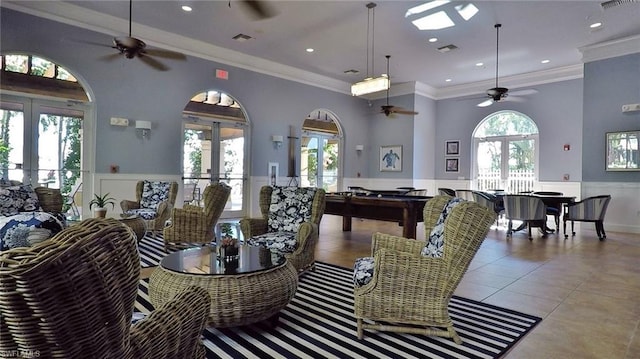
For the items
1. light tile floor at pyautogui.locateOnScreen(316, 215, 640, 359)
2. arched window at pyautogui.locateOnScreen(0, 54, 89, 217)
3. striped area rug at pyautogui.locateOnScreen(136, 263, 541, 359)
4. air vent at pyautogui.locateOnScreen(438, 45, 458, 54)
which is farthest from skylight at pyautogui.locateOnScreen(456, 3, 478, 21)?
arched window at pyautogui.locateOnScreen(0, 54, 89, 217)

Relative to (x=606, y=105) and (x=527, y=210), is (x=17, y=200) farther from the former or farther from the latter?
(x=606, y=105)

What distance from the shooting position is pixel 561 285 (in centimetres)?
364

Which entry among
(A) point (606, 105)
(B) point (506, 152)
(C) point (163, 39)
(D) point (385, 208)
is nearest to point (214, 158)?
(C) point (163, 39)

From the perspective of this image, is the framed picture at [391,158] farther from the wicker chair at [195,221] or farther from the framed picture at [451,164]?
the wicker chair at [195,221]

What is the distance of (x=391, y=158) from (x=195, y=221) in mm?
7321

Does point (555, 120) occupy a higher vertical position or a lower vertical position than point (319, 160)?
higher

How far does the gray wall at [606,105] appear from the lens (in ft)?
23.2

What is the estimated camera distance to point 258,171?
8859 millimetres

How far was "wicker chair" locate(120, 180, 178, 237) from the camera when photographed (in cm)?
599

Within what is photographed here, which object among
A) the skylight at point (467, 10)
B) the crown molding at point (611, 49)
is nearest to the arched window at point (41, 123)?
the skylight at point (467, 10)

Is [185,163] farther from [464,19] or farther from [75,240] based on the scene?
[75,240]

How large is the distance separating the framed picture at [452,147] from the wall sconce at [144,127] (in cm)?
812

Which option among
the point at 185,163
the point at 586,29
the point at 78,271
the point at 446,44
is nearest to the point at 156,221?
the point at 185,163

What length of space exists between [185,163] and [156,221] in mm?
2273
